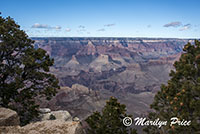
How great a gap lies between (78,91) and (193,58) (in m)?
149

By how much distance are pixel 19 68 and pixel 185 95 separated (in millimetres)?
14643

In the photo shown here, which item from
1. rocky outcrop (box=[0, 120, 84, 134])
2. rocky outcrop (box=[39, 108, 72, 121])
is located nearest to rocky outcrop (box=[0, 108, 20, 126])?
rocky outcrop (box=[0, 120, 84, 134])

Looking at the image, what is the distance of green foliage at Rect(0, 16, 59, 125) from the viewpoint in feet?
52.9

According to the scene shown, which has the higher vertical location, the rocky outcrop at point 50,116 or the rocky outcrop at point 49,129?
the rocky outcrop at point 49,129

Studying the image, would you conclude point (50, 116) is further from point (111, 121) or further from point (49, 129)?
point (49, 129)

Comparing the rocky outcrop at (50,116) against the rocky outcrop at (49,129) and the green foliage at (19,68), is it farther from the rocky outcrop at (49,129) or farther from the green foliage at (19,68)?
the rocky outcrop at (49,129)

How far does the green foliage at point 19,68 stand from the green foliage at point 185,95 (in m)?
11.5

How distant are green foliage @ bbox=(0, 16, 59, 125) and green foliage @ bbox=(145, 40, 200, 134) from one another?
1145cm

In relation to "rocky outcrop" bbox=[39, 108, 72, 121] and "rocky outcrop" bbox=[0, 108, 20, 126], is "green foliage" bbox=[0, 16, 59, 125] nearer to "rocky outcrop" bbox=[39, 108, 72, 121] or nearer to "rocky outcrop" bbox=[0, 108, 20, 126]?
"rocky outcrop" bbox=[0, 108, 20, 126]

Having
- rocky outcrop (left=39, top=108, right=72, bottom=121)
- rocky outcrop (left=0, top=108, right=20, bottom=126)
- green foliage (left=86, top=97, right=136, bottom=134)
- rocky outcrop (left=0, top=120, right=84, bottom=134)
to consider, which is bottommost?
rocky outcrop (left=39, top=108, right=72, bottom=121)

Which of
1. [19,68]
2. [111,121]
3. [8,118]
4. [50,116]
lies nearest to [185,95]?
[111,121]

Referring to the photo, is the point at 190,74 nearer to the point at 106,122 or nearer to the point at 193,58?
the point at 193,58

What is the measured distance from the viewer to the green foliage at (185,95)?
13.9m

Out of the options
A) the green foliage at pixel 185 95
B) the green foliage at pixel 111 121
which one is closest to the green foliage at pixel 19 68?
the green foliage at pixel 111 121
